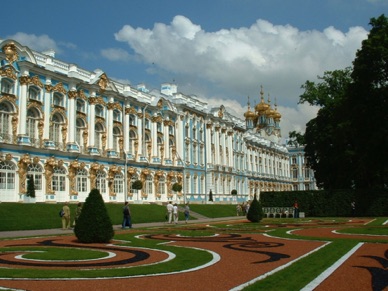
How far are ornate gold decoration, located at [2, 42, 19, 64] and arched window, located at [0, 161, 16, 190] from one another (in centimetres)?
855

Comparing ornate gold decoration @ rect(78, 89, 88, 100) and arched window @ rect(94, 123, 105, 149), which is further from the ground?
ornate gold decoration @ rect(78, 89, 88, 100)

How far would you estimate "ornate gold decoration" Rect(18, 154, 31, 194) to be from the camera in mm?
37425

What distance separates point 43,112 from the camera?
40.7 metres

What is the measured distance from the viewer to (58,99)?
141 ft

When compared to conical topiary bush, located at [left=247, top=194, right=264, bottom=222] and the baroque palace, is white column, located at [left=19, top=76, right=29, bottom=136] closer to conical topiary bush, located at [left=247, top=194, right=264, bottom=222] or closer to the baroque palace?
the baroque palace

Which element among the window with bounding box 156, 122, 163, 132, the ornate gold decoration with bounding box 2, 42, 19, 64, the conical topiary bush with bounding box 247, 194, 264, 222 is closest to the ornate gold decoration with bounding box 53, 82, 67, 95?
the ornate gold decoration with bounding box 2, 42, 19, 64

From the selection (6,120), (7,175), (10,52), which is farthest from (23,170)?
(10,52)

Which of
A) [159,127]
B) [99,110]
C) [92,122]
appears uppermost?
[99,110]

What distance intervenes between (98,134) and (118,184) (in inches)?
A: 229

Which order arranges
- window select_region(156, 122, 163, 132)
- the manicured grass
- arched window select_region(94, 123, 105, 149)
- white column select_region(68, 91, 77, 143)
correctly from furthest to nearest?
1. window select_region(156, 122, 163, 132)
2. arched window select_region(94, 123, 105, 149)
3. white column select_region(68, 91, 77, 143)
4. the manicured grass

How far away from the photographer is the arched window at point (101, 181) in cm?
4627

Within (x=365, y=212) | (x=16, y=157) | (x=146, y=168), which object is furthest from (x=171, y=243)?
(x=146, y=168)

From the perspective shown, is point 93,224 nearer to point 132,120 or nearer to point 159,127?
point 132,120

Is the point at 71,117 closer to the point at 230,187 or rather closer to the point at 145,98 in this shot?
the point at 145,98
